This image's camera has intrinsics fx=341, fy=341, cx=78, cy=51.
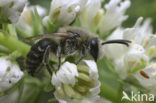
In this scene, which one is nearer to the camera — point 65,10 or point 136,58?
point 65,10

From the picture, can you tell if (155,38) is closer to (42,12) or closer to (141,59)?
(141,59)

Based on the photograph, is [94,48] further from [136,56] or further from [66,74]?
[136,56]

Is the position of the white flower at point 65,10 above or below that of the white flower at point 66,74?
above

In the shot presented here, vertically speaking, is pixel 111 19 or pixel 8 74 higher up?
pixel 111 19

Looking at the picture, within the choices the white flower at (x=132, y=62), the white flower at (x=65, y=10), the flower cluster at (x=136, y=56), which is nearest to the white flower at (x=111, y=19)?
the flower cluster at (x=136, y=56)

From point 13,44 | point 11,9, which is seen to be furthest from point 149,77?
point 11,9

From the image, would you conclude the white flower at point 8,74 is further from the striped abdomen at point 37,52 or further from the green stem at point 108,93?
the green stem at point 108,93

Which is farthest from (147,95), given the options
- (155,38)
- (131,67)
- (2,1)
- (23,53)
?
(2,1)
